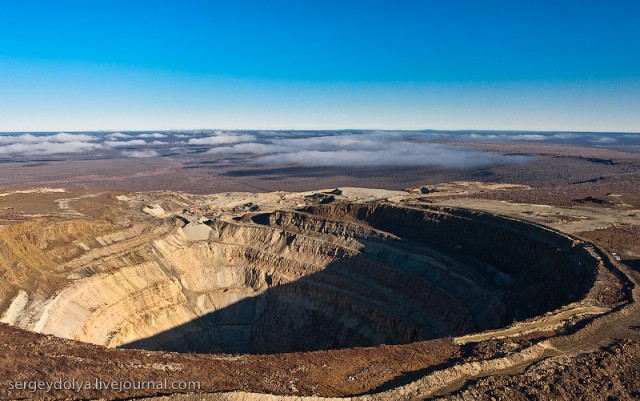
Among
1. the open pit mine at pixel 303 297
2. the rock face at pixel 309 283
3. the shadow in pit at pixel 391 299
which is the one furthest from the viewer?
the rock face at pixel 309 283

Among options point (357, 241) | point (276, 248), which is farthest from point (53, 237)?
point (357, 241)

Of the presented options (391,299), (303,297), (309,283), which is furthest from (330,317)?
(391,299)

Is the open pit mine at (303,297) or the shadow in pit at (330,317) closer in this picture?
the open pit mine at (303,297)

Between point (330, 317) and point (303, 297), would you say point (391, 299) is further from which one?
point (303, 297)

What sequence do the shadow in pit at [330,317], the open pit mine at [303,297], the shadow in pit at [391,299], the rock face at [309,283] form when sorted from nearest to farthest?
the open pit mine at [303,297] → the shadow in pit at [391,299] → the rock face at [309,283] → the shadow in pit at [330,317]

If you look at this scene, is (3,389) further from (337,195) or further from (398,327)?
(337,195)

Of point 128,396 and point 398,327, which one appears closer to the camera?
point 128,396
